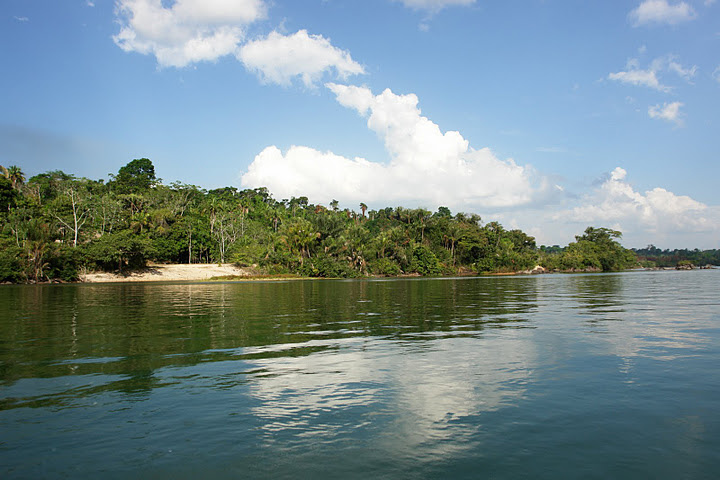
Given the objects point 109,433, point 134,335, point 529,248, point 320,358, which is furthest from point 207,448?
point 529,248

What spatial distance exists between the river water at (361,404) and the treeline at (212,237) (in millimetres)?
63114

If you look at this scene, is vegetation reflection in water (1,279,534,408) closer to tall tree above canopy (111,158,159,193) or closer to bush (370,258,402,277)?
bush (370,258,402,277)

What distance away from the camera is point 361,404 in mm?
7938

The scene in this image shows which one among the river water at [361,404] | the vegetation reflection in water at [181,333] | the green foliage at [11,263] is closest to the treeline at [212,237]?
the green foliage at [11,263]

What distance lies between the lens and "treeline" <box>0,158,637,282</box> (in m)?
71.1

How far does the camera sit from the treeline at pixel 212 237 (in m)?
71.1

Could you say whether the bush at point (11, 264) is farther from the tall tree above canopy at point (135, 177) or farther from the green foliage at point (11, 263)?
the tall tree above canopy at point (135, 177)

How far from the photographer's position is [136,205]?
97.4 meters

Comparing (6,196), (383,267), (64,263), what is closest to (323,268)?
(383,267)

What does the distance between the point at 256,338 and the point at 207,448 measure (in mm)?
9457

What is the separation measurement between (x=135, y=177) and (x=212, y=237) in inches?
1759

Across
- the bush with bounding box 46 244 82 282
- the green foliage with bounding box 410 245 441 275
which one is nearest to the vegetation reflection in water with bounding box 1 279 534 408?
the bush with bounding box 46 244 82 282

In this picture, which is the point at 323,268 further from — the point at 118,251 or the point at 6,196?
the point at 6,196

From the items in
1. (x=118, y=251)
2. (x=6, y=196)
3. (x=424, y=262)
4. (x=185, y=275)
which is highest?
(x=6, y=196)
